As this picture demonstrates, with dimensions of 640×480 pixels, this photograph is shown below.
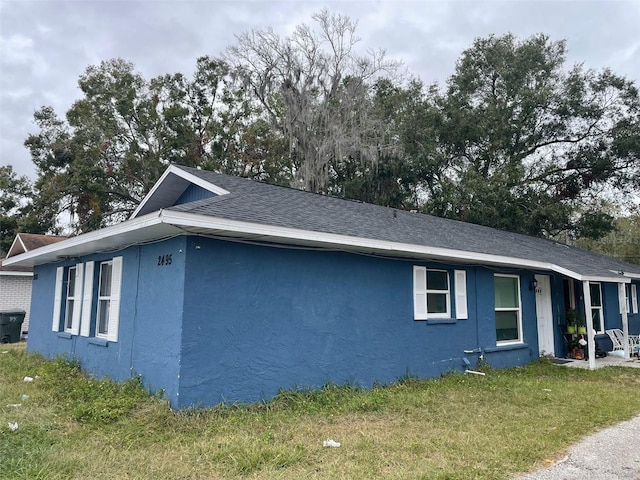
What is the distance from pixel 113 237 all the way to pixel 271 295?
255cm

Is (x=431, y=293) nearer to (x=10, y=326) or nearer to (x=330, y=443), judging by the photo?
(x=330, y=443)

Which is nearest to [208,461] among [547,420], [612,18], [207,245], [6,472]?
[6,472]

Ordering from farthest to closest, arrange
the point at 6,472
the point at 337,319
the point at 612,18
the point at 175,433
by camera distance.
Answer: the point at 612,18 → the point at 337,319 → the point at 175,433 → the point at 6,472

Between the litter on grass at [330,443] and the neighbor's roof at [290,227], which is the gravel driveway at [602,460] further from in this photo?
the neighbor's roof at [290,227]

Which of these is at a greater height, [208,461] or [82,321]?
[82,321]

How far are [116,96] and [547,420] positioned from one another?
22.9 meters

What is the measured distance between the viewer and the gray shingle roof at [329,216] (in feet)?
20.8

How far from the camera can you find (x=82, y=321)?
8555 millimetres

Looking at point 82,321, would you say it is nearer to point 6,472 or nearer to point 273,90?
point 6,472

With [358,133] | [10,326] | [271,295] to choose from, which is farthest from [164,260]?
[358,133]

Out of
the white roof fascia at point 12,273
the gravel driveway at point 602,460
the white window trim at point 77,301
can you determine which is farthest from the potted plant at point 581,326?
the white roof fascia at point 12,273

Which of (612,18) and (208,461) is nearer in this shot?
(208,461)

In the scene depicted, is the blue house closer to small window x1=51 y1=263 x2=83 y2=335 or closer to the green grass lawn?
small window x1=51 y1=263 x2=83 y2=335

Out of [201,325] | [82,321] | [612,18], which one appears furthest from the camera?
[612,18]
